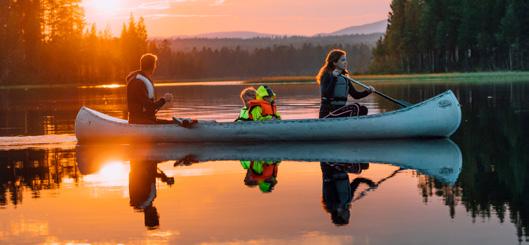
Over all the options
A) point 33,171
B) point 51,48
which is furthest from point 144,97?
point 51,48

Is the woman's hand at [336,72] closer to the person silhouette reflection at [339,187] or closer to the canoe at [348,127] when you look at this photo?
the canoe at [348,127]

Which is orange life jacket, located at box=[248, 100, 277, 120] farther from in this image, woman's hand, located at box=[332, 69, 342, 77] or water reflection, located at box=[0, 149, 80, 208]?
water reflection, located at box=[0, 149, 80, 208]

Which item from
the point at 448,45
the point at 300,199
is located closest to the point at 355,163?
the point at 300,199

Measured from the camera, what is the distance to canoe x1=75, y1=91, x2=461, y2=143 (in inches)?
804

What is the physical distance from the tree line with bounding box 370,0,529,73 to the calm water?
290ft

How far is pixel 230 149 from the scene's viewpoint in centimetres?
1989

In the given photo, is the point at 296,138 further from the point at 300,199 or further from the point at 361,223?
the point at 361,223

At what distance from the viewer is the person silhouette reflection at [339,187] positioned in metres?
11.1

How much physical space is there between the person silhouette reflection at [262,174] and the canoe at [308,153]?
781 millimetres

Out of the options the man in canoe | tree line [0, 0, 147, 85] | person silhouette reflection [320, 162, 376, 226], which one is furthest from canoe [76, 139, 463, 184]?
tree line [0, 0, 147, 85]

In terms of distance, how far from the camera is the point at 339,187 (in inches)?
520

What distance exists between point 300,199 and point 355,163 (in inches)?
155

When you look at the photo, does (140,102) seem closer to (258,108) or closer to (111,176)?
(258,108)

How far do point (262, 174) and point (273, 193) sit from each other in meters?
2.20
